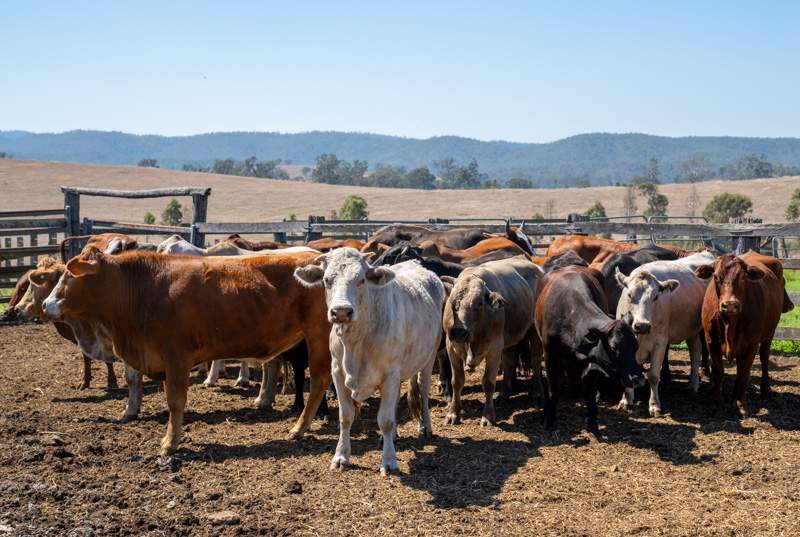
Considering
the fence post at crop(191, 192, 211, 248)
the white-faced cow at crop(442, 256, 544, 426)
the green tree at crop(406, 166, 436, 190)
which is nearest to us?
the white-faced cow at crop(442, 256, 544, 426)

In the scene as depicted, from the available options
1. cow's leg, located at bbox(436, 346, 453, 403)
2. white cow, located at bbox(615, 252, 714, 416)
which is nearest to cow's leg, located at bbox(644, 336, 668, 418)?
white cow, located at bbox(615, 252, 714, 416)

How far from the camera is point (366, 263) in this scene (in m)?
5.82

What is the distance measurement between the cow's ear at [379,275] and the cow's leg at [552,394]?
2.39 m

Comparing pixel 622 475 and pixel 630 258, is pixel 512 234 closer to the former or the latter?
pixel 630 258

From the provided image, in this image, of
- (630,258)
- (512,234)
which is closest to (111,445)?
(630,258)

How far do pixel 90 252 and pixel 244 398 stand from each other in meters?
2.65

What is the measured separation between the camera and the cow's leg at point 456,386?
7484 mm

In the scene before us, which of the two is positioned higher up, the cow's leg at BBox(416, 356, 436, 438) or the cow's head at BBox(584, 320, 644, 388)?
the cow's head at BBox(584, 320, 644, 388)

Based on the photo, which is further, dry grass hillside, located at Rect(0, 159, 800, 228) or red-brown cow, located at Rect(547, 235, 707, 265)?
dry grass hillside, located at Rect(0, 159, 800, 228)

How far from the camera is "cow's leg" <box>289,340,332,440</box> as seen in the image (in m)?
6.84

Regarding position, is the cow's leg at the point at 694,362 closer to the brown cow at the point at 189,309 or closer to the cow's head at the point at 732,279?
the cow's head at the point at 732,279

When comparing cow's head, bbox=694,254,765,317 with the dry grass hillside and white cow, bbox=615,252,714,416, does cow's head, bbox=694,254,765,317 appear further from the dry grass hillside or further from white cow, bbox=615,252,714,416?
the dry grass hillside

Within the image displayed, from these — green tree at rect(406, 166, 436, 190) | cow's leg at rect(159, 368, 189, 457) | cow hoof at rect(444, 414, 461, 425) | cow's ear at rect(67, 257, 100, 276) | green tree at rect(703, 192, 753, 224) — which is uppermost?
green tree at rect(406, 166, 436, 190)

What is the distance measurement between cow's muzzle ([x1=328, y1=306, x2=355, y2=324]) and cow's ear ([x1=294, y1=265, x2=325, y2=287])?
64 centimetres
